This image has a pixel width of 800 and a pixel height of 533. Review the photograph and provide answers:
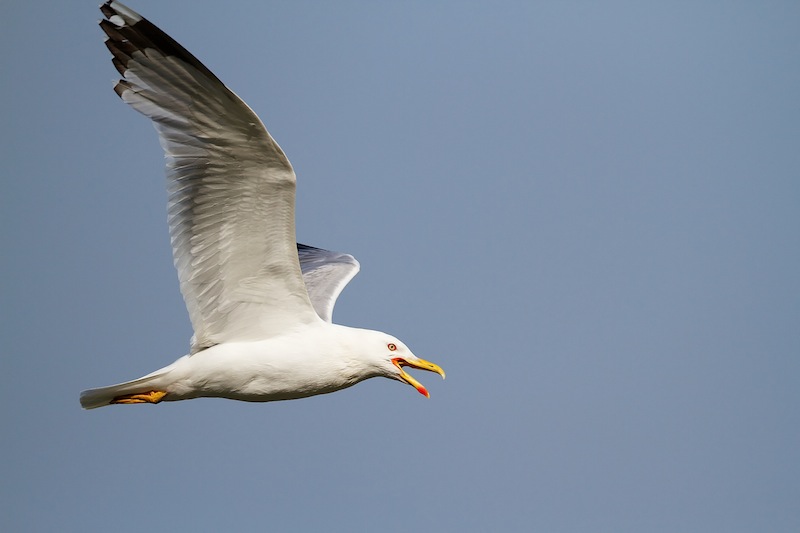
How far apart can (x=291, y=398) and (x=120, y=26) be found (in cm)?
301

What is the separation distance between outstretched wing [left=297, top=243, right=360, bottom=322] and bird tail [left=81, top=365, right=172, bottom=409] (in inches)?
77.0

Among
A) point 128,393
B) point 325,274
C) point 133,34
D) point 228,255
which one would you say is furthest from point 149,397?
point 325,274

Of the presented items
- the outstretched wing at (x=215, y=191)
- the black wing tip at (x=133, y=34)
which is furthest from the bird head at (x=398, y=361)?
the black wing tip at (x=133, y=34)

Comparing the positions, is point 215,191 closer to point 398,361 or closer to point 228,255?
point 228,255

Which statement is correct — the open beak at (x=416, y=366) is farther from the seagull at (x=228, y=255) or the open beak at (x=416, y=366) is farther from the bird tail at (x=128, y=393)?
the bird tail at (x=128, y=393)

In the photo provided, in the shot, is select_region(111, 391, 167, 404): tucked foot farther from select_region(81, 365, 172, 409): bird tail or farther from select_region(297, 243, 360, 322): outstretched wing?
select_region(297, 243, 360, 322): outstretched wing

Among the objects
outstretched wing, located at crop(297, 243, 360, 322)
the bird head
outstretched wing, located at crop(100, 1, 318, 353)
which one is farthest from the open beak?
outstretched wing, located at crop(297, 243, 360, 322)

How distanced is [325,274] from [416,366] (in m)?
2.47

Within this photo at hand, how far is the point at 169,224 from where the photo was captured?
8625 millimetres

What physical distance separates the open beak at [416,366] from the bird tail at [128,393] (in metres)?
1.73

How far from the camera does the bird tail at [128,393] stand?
886cm

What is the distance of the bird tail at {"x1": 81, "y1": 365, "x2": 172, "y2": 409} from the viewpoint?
A: 8.86 m

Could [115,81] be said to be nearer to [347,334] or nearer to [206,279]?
[206,279]

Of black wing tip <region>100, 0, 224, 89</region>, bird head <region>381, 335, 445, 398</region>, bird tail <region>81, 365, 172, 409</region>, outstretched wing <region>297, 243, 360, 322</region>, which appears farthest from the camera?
outstretched wing <region>297, 243, 360, 322</region>
